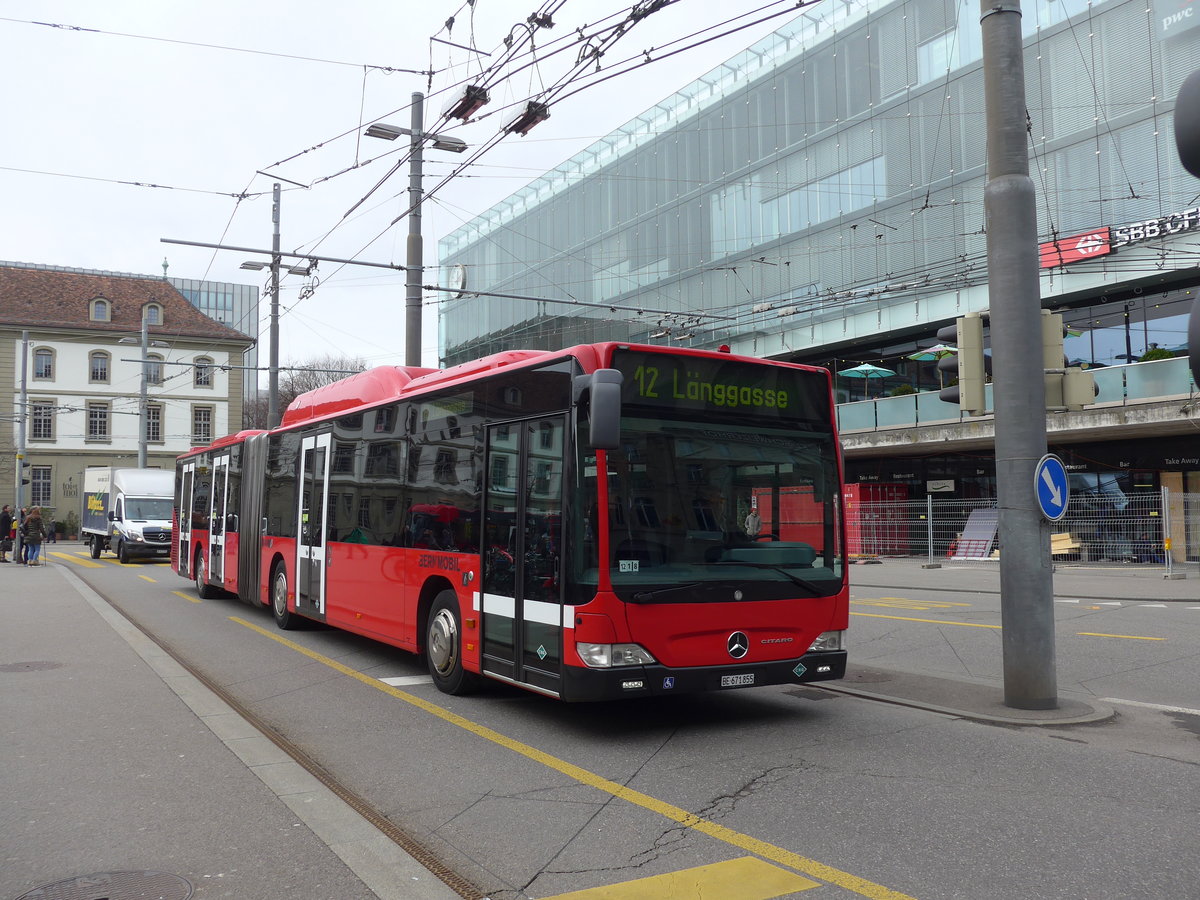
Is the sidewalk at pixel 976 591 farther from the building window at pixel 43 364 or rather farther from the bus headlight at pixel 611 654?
the building window at pixel 43 364

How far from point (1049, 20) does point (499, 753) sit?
2857 centimetres

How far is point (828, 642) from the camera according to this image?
7.79 m

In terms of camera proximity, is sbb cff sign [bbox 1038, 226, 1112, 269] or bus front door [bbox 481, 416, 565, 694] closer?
bus front door [bbox 481, 416, 565, 694]

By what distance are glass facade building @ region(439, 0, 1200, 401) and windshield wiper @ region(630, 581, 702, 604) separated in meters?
13.0

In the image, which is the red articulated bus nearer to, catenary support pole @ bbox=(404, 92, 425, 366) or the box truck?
catenary support pole @ bbox=(404, 92, 425, 366)

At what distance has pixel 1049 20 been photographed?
28281 mm

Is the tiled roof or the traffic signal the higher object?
the tiled roof

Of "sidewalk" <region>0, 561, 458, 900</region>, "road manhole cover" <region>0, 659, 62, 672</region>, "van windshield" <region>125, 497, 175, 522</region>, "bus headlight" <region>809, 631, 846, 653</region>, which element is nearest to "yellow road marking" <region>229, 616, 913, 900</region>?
"sidewalk" <region>0, 561, 458, 900</region>

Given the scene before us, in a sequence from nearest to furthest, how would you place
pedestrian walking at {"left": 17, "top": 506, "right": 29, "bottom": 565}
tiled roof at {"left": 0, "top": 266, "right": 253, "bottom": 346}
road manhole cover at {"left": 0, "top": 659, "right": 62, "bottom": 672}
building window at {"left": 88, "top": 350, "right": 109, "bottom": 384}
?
1. road manhole cover at {"left": 0, "top": 659, "right": 62, "bottom": 672}
2. pedestrian walking at {"left": 17, "top": 506, "right": 29, "bottom": 565}
3. tiled roof at {"left": 0, "top": 266, "right": 253, "bottom": 346}
4. building window at {"left": 88, "top": 350, "right": 109, "bottom": 384}

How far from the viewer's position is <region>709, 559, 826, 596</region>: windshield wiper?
730 centimetres

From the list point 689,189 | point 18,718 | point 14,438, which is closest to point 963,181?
point 689,189

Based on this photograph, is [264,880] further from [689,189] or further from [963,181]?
[689,189]

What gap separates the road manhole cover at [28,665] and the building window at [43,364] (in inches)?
2305

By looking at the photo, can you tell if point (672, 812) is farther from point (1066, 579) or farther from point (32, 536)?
point (32, 536)
